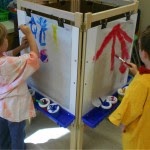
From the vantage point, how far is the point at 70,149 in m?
1.51

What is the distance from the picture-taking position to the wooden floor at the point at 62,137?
164 cm

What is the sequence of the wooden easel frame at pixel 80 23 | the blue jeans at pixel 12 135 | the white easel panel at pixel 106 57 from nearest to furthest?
the wooden easel frame at pixel 80 23, the white easel panel at pixel 106 57, the blue jeans at pixel 12 135

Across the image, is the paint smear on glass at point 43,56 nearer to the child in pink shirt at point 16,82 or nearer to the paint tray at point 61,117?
the child in pink shirt at point 16,82

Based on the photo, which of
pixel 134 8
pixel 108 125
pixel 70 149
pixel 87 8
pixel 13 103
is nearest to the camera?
pixel 13 103

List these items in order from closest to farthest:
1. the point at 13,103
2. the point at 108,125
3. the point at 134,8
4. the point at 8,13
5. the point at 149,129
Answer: the point at 149,129 → the point at 13,103 → the point at 134,8 → the point at 108,125 → the point at 8,13

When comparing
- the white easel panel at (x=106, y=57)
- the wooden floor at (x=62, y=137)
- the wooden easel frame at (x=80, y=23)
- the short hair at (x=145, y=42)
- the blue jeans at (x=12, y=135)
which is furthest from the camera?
Answer: the wooden floor at (x=62, y=137)

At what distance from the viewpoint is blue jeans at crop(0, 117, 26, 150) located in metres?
1.36

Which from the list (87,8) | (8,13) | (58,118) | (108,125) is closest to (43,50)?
(58,118)

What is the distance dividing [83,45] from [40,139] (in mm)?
872

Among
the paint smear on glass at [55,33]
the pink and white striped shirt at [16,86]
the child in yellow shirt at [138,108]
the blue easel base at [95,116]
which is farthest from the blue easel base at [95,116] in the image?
the paint smear on glass at [55,33]

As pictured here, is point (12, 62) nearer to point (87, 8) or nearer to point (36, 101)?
point (36, 101)

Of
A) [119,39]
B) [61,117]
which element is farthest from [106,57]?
[61,117]

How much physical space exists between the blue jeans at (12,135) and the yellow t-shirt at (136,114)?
1.87ft

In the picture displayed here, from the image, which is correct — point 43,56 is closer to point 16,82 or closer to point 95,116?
point 16,82
